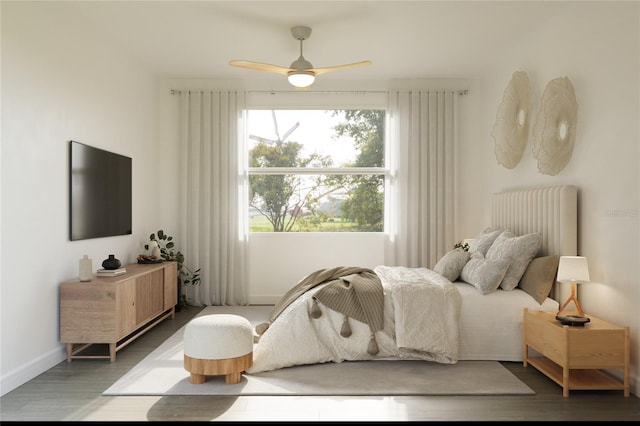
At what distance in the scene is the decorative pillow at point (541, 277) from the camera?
11.6ft

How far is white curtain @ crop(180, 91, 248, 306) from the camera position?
575 cm

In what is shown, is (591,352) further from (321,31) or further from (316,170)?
(316,170)

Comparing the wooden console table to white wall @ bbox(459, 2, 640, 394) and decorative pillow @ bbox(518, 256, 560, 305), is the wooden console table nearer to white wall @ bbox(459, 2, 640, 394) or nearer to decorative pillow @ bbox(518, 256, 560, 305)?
decorative pillow @ bbox(518, 256, 560, 305)

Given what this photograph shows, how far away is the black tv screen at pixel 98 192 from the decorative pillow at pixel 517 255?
3.37m

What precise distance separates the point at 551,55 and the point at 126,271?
4.11 metres

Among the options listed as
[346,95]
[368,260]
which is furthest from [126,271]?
[346,95]

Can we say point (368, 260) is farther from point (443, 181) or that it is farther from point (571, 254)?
point (571, 254)

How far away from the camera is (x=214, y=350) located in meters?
3.02

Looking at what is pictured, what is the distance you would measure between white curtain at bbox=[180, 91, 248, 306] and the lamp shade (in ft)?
11.9

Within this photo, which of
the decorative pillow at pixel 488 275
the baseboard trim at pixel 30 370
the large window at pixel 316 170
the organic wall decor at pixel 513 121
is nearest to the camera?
the baseboard trim at pixel 30 370

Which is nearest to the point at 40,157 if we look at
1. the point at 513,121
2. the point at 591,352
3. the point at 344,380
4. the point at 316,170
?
the point at 344,380

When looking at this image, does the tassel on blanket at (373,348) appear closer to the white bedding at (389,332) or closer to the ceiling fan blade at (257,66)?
the white bedding at (389,332)

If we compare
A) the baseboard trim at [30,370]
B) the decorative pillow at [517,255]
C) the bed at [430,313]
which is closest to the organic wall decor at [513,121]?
the bed at [430,313]

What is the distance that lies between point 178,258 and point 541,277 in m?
3.72
